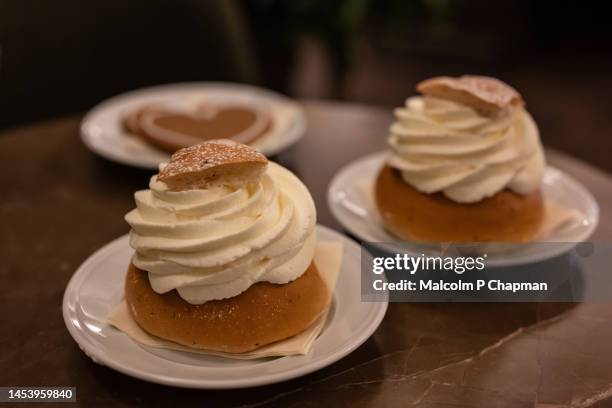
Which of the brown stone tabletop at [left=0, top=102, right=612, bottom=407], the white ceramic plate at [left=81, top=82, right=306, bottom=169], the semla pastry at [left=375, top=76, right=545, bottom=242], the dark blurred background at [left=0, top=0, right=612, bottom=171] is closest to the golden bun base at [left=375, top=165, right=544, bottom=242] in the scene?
the semla pastry at [left=375, top=76, right=545, bottom=242]

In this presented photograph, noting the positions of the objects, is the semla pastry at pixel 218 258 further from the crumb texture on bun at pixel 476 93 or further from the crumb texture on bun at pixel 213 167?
the crumb texture on bun at pixel 476 93

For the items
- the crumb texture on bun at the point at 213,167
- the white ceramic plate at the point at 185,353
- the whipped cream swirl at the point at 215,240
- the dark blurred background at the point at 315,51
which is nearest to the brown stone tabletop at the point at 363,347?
the white ceramic plate at the point at 185,353

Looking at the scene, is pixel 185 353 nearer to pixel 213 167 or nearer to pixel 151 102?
pixel 213 167

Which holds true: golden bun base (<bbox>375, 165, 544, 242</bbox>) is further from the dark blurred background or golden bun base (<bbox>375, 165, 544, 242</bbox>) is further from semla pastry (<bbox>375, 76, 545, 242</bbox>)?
the dark blurred background

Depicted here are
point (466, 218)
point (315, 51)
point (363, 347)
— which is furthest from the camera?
point (315, 51)

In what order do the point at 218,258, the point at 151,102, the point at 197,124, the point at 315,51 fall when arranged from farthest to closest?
the point at 315,51
the point at 151,102
the point at 197,124
the point at 218,258

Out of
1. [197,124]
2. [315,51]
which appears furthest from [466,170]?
[315,51]
